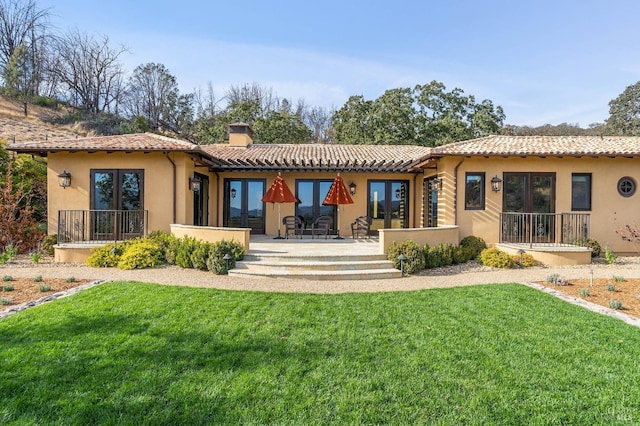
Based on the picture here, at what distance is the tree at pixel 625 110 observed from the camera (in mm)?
39541

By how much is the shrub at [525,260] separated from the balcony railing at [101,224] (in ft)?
40.8

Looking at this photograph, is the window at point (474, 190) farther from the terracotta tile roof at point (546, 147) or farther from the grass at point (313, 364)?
the grass at point (313, 364)

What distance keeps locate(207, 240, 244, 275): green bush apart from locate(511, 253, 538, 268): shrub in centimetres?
851

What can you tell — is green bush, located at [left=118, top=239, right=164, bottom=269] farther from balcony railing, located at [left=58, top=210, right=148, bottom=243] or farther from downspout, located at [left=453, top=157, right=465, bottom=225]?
downspout, located at [left=453, top=157, right=465, bottom=225]

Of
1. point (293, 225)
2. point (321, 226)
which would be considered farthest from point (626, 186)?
point (293, 225)

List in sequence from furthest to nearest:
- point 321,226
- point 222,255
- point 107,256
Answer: point 321,226 < point 107,256 < point 222,255

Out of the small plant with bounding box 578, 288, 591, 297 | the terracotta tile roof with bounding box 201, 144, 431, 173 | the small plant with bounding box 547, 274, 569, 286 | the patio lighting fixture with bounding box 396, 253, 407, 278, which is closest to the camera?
the small plant with bounding box 578, 288, 591, 297

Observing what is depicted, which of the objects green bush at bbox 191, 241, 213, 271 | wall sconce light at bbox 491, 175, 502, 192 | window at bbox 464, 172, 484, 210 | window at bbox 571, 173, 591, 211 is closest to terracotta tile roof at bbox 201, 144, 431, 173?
window at bbox 464, 172, 484, 210

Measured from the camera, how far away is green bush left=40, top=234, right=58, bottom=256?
11477 millimetres

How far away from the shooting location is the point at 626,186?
40.4 ft

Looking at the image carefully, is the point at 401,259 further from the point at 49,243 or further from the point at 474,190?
the point at 49,243

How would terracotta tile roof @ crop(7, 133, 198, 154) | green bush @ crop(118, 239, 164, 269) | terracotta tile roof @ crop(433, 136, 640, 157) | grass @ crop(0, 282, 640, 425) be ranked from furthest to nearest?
terracotta tile roof @ crop(433, 136, 640, 157), terracotta tile roof @ crop(7, 133, 198, 154), green bush @ crop(118, 239, 164, 269), grass @ crop(0, 282, 640, 425)

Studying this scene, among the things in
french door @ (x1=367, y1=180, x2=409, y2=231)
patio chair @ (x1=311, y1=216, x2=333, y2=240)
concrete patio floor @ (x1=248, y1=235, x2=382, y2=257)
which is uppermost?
french door @ (x1=367, y1=180, x2=409, y2=231)

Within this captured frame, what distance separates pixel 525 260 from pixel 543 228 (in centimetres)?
255
